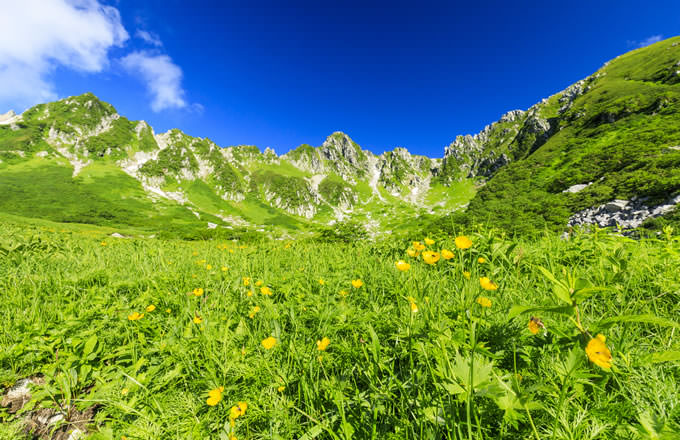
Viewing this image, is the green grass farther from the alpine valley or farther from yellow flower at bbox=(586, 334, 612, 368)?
yellow flower at bbox=(586, 334, 612, 368)

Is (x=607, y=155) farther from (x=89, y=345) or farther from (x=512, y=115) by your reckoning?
(x=512, y=115)

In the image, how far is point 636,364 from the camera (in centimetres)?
151

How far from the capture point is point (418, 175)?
194125 mm

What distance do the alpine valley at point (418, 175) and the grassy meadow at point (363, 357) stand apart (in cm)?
221

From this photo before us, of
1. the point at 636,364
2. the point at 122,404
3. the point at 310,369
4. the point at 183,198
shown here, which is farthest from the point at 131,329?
the point at 183,198

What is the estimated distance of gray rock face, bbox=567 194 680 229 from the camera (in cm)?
2341

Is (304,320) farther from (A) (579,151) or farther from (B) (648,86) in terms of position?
(B) (648,86)

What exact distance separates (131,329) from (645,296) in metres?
5.72

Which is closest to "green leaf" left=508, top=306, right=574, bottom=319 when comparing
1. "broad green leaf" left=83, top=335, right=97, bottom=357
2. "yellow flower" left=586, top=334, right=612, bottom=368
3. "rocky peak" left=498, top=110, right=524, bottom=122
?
→ "yellow flower" left=586, top=334, right=612, bottom=368

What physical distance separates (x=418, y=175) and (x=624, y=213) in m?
174

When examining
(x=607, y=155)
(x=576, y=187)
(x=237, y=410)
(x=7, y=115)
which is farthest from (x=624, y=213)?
(x=7, y=115)

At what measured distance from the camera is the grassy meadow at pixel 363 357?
47.9 inches

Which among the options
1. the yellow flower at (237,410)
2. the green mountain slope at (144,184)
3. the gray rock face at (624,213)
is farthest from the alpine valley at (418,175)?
the yellow flower at (237,410)

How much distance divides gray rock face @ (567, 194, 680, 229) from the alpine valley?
0.17m
